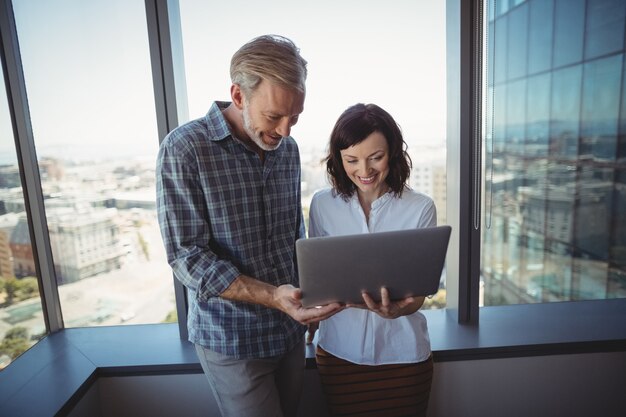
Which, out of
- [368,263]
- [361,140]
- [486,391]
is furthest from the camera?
[486,391]

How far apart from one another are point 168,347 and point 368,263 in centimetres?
119

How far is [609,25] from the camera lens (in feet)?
6.22

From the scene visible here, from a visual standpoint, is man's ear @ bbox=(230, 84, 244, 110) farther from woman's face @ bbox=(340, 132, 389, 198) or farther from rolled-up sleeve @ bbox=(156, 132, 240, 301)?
woman's face @ bbox=(340, 132, 389, 198)

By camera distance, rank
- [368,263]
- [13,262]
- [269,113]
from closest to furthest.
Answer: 1. [368,263]
2. [269,113]
3. [13,262]

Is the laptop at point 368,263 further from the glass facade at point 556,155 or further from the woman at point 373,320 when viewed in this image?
the glass facade at point 556,155

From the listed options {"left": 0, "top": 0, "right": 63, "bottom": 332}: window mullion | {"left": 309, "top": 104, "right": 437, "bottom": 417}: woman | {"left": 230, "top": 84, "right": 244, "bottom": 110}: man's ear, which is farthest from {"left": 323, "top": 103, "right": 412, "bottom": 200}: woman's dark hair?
{"left": 0, "top": 0, "right": 63, "bottom": 332}: window mullion

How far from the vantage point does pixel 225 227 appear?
111cm

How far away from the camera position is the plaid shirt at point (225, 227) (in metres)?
1.05

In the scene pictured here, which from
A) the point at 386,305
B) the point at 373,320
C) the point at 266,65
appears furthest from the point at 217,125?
the point at 373,320

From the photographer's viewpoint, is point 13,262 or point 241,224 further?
point 13,262

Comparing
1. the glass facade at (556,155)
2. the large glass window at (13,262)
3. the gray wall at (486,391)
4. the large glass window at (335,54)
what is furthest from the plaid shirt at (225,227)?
the glass facade at (556,155)

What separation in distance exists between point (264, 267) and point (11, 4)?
4.93 feet

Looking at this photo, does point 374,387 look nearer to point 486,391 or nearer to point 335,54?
point 486,391

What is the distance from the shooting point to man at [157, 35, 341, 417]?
3.45ft
